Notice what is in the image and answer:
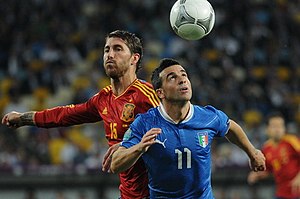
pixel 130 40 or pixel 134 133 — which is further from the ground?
pixel 130 40

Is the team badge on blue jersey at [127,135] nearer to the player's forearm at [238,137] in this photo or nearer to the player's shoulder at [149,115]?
the player's shoulder at [149,115]

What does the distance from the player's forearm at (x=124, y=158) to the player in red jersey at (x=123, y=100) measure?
56 centimetres

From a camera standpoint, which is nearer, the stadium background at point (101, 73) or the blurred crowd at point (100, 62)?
the stadium background at point (101, 73)

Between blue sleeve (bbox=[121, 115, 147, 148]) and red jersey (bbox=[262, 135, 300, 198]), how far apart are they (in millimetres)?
5398

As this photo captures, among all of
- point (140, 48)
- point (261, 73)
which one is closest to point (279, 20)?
point (261, 73)

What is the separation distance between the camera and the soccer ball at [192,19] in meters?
7.08

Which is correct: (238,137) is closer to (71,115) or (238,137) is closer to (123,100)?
(123,100)

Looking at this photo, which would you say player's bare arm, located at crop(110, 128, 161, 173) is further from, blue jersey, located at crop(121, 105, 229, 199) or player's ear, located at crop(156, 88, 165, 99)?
player's ear, located at crop(156, 88, 165, 99)

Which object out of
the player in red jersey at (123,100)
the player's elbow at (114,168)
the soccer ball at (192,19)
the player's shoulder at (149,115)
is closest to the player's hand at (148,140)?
the player's elbow at (114,168)

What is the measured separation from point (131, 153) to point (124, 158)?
102 mm

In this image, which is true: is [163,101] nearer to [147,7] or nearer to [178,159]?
[178,159]

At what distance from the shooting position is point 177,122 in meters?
6.28

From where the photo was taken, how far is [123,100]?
22.1ft

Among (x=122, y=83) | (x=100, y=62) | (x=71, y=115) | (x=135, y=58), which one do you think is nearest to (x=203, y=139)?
(x=122, y=83)
